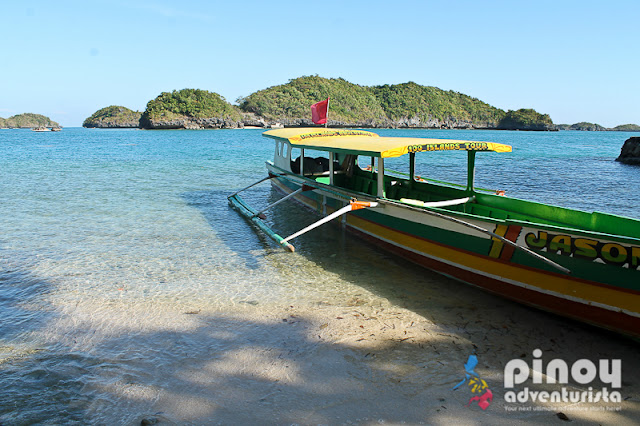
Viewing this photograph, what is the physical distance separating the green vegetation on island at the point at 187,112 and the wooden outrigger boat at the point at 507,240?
150657 millimetres

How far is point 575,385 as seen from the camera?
4789mm

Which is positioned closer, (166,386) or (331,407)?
(331,407)

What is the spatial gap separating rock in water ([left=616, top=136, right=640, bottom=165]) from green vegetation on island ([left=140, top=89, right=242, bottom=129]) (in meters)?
138

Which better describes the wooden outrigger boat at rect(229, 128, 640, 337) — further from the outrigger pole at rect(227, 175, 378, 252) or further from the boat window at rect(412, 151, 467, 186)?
the boat window at rect(412, 151, 467, 186)

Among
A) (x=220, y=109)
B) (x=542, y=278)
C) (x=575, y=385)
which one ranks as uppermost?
(x=220, y=109)

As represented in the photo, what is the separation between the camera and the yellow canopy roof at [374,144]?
8.35 meters

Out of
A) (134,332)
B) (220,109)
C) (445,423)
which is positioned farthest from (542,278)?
(220,109)

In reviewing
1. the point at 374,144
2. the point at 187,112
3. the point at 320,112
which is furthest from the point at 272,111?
the point at 374,144

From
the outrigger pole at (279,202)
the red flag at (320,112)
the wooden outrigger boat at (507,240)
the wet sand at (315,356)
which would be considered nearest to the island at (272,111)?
the red flag at (320,112)

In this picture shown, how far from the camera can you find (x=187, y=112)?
154m

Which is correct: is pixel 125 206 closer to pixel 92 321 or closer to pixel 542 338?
pixel 92 321

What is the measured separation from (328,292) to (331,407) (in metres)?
3.15

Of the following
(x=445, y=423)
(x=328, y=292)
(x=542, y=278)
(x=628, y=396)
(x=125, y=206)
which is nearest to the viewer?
(x=445, y=423)

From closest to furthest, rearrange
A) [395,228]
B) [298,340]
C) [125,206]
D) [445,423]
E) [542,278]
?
[445,423], [298,340], [542,278], [395,228], [125,206]
